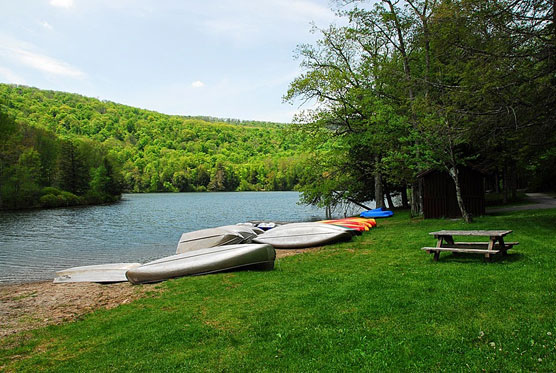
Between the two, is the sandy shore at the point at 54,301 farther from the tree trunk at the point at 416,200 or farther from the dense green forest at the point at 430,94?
the tree trunk at the point at 416,200

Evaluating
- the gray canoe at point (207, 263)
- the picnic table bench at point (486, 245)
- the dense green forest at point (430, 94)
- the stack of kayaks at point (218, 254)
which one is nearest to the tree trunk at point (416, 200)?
the dense green forest at point (430, 94)

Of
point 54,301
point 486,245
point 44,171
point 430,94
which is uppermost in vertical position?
point 44,171

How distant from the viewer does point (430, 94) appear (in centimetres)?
1427

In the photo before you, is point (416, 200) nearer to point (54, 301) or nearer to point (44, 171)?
point (54, 301)

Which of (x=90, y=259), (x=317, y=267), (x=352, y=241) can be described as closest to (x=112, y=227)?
(x=90, y=259)

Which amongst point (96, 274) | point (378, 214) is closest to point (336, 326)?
point (96, 274)

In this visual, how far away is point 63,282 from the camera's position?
1260 centimetres

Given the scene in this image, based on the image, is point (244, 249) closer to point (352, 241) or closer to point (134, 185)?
point (352, 241)

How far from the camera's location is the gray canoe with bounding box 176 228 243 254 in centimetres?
1459

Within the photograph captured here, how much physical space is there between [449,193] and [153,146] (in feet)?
410

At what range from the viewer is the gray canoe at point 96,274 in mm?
12461

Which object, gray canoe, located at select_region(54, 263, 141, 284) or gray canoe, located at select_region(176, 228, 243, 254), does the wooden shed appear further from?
gray canoe, located at select_region(54, 263, 141, 284)

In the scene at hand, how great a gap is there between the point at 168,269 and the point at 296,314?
5859 millimetres

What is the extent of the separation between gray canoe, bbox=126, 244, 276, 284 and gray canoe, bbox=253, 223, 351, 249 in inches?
191
